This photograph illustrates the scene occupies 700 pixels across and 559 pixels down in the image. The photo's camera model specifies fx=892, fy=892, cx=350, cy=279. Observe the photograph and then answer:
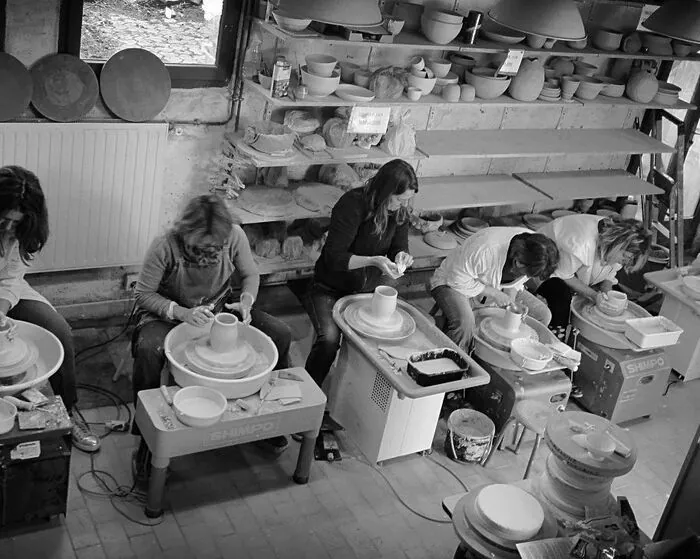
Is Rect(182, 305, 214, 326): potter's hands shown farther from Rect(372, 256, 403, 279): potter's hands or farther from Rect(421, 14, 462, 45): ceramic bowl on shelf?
Rect(421, 14, 462, 45): ceramic bowl on shelf

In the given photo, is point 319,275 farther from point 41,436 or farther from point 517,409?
point 41,436

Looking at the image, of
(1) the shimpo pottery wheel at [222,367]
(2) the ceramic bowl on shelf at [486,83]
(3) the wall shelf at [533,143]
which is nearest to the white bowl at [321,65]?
(3) the wall shelf at [533,143]

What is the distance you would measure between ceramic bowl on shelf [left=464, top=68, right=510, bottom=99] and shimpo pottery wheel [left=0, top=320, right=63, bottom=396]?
10.2ft

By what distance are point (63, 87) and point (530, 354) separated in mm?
2761

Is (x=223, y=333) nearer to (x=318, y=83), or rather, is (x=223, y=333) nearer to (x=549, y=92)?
(x=318, y=83)

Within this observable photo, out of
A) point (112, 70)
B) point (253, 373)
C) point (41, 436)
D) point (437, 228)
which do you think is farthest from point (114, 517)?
point (437, 228)

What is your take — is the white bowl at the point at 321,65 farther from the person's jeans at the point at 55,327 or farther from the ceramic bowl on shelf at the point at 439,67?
the person's jeans at the point at 55,327

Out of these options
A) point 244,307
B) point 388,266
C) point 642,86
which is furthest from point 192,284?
point 642,86

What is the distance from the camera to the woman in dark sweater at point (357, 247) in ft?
15.3

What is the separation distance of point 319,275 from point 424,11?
1.74 m

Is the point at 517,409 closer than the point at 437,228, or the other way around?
the point at 517,409

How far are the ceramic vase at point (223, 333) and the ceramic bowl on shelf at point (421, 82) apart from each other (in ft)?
7.07

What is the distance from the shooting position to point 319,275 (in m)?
4.93

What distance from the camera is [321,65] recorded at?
4.95 m
